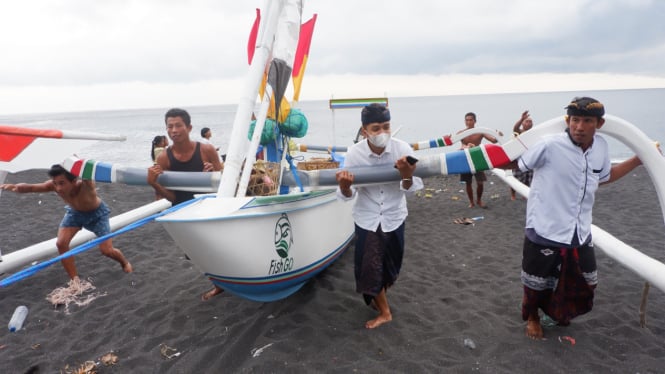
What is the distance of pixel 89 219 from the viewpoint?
13.5 feet

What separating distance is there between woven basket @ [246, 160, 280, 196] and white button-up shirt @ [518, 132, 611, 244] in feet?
6.82

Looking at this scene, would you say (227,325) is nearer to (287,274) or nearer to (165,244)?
(287,274)

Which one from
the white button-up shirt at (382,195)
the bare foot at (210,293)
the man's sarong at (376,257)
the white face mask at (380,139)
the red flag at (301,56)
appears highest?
the red flag at (301,56)

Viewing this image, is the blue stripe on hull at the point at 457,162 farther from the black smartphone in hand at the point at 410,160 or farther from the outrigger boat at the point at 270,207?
the black smartphone in hand at the point at 410,160

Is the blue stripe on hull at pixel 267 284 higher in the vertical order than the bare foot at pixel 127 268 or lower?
higher

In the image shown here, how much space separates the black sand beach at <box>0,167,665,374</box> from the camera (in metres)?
2.64

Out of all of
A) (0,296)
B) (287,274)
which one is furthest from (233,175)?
(0,296)

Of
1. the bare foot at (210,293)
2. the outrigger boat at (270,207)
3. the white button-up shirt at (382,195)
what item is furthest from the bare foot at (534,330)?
the bare foot at (210,293)

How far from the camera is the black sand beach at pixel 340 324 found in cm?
264

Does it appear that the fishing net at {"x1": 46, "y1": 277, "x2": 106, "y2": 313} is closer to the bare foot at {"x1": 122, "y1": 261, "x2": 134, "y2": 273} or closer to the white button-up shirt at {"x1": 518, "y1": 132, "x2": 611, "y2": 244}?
the bare foot at {"x1": 122, "y1": 261, "x2": 134, "y2": 273}

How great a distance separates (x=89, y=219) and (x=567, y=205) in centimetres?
466

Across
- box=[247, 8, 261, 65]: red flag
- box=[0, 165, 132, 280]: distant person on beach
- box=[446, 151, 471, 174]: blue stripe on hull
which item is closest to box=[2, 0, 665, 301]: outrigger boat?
box=[446, 151, 471, 174]: blue stripe on hull

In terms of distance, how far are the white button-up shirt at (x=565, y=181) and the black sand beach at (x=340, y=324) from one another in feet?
3.15

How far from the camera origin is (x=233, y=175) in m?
2.83
